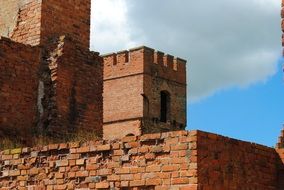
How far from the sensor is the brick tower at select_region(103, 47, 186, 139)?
96.6ft

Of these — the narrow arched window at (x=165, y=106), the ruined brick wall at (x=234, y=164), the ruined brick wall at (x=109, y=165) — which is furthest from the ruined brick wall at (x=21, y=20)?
the narrow arched window at (x=165, y=106)

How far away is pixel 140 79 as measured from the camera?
96.9 ft

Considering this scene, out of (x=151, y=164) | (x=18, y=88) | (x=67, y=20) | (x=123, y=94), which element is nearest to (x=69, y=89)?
(x=18, y=88)

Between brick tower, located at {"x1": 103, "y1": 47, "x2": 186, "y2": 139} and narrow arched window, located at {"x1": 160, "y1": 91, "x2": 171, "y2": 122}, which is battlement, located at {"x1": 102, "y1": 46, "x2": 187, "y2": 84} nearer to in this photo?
brick tower, located at {"x1": 103, "y1": 47, "x2": 186, "y2": 139}

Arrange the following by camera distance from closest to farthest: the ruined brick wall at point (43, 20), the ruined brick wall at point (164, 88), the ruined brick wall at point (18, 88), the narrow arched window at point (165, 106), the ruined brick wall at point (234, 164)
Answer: the ruined brick wall at point (234, 164) < the ruined brick wall at point (18, 88) < the ruined brick wall at point (43, 20) < the ruined brick wall at point (164, 88) < the narrow arched window at point (165, 106)

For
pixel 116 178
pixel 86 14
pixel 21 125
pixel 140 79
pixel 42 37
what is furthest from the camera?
pixel 140 79

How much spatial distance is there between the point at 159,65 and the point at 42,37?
64.3 feet

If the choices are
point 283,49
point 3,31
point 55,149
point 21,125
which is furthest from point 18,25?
point 283,49

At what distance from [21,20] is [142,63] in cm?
1813

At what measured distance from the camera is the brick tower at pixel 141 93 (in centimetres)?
2945

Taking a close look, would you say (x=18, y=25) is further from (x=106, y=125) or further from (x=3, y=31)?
(x=106, y=125)

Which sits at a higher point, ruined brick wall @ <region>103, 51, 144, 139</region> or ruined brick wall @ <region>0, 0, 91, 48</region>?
ruined brick wall @ <region>103, 51, 144, 139</region>

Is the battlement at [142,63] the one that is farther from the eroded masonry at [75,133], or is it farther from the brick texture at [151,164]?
the brick texture at [151,164]

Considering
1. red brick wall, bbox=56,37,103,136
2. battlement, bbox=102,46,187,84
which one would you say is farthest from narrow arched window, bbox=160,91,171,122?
red brick wall, bbox=56,37,103,136
